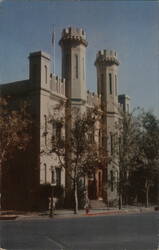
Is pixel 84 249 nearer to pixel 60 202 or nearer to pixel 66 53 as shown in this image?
pixel 60 202

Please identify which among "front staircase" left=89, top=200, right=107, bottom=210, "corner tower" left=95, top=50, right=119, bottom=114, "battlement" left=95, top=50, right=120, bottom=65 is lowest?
"front staircase" left=89, top=200, right=107, bottom=210

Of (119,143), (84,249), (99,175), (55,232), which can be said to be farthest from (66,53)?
(84,249)

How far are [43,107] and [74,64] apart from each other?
6.04 m

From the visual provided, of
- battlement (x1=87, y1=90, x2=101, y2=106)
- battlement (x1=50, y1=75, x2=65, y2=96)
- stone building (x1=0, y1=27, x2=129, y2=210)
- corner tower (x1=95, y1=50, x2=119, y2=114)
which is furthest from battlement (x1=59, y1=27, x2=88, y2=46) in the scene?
corner tower (x1=95, y1=50, x2=119, y2=114)

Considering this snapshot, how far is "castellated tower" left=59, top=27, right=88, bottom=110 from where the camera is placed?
122 feet

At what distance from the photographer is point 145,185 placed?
38.6 metres

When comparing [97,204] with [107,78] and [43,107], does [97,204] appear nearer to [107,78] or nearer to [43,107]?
[43,107]

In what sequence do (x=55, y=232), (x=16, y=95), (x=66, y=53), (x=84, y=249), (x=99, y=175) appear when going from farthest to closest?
(x=99, y=175) → (x=66, y=53) → (x=16, y=95) → (x=55, y=232) → (x=84, y=249)

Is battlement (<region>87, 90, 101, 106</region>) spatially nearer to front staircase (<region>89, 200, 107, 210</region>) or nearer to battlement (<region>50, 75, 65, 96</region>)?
battlement (<region>50, 75, 65, 96</region>)

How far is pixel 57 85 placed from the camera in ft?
119

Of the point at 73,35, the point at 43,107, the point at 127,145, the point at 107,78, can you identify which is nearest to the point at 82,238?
the point at 43,107

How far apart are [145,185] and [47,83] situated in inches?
497

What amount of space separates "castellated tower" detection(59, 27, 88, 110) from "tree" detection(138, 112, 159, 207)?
580cm

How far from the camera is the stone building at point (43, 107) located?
32.8 m
